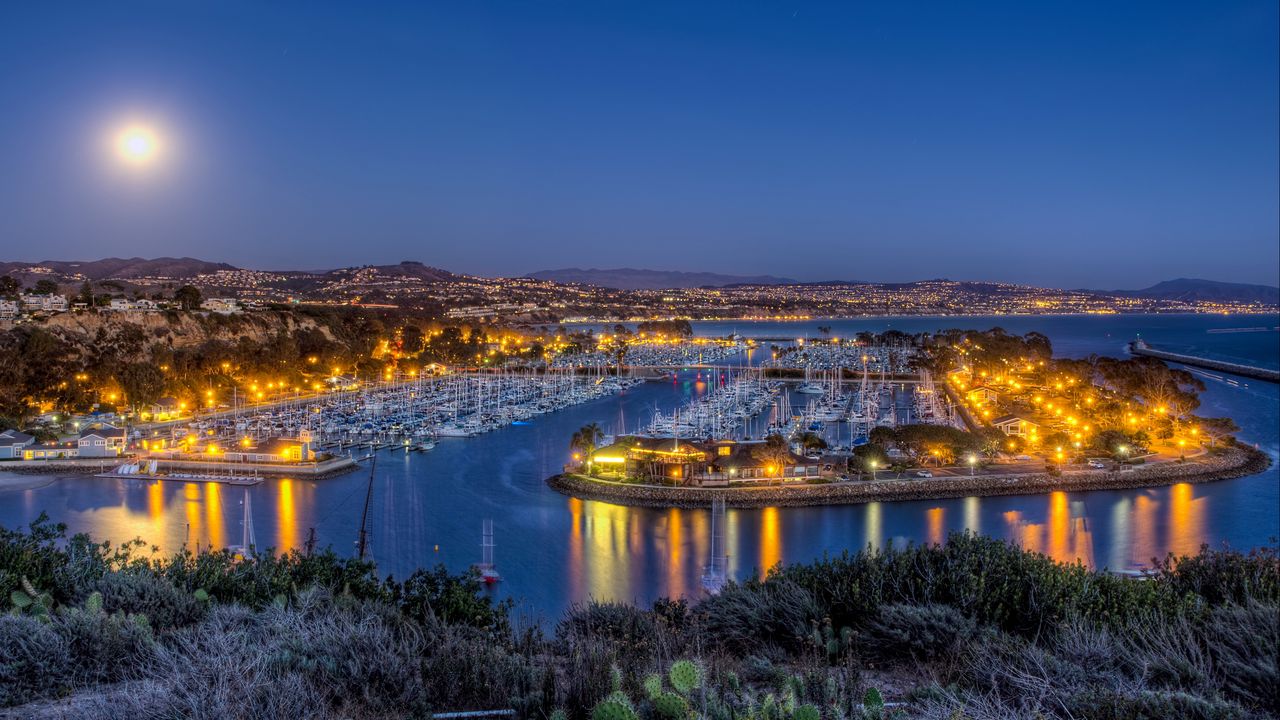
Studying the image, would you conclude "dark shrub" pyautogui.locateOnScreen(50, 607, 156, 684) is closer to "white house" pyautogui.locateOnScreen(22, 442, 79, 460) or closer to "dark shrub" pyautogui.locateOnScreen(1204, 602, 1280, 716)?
"dark shrub" pyautogui.locateOnScreen(1204, 602, 1280, 716)

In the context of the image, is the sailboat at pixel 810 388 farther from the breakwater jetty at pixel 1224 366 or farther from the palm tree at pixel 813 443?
the breakwater jetty at pixel 1224 366

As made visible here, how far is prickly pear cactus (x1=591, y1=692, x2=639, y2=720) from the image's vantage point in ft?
5.28

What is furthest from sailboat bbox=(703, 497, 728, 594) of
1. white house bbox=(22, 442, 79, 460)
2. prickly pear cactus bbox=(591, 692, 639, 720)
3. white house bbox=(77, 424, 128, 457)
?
white house bbox=(22, 442, 79, 460)

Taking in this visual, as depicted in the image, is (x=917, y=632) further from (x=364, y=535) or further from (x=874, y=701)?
(x=364, y=535)

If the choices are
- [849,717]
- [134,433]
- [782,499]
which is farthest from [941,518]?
[134,433]

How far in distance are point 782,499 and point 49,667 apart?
9.81 m

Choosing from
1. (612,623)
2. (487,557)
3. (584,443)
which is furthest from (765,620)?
(584,443)

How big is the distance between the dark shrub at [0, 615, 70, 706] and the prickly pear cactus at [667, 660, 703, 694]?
1770 mm

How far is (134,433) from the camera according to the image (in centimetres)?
1509

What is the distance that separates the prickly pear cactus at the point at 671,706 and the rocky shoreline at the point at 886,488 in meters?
9.53

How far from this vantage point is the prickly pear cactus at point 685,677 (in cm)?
174

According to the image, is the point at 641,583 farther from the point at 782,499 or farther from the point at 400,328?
the point at 400,328

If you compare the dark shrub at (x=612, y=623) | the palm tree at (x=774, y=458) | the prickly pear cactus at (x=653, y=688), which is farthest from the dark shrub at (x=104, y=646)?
the palm tree at (x=774, y=458)

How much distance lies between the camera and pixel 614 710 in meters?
1.62
